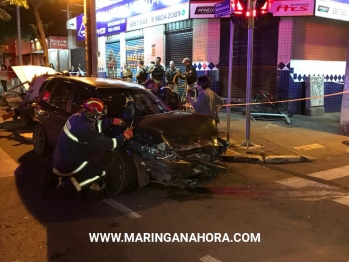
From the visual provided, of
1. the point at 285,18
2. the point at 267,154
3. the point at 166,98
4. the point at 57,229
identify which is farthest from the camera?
the point at 285,18

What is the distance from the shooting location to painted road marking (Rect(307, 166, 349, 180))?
6.89 metres

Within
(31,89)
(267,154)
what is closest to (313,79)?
(267,154)

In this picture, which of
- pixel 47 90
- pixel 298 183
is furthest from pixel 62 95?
pixel 298 183

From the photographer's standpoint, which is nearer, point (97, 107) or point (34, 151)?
point (97, 107)

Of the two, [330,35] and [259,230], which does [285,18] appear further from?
[259,230]

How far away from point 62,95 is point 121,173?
262 cm

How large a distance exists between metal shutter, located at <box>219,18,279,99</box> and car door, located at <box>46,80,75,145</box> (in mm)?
8176

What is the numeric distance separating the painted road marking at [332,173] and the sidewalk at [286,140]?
810 millimetres

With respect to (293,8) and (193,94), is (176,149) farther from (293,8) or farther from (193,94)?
(293,8)

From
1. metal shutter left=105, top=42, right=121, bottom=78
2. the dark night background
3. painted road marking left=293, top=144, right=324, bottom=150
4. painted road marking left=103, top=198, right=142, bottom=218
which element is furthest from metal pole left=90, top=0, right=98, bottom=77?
Answer: the dark night background

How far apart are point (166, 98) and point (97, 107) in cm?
399

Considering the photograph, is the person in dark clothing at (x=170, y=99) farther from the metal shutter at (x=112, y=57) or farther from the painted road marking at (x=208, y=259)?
the metal shutter at (x=112, y=57)

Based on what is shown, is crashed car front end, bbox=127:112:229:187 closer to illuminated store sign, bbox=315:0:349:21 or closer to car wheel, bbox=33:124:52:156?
car wheel, bbox=33:124:52:156

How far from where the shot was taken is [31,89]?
10.4m
